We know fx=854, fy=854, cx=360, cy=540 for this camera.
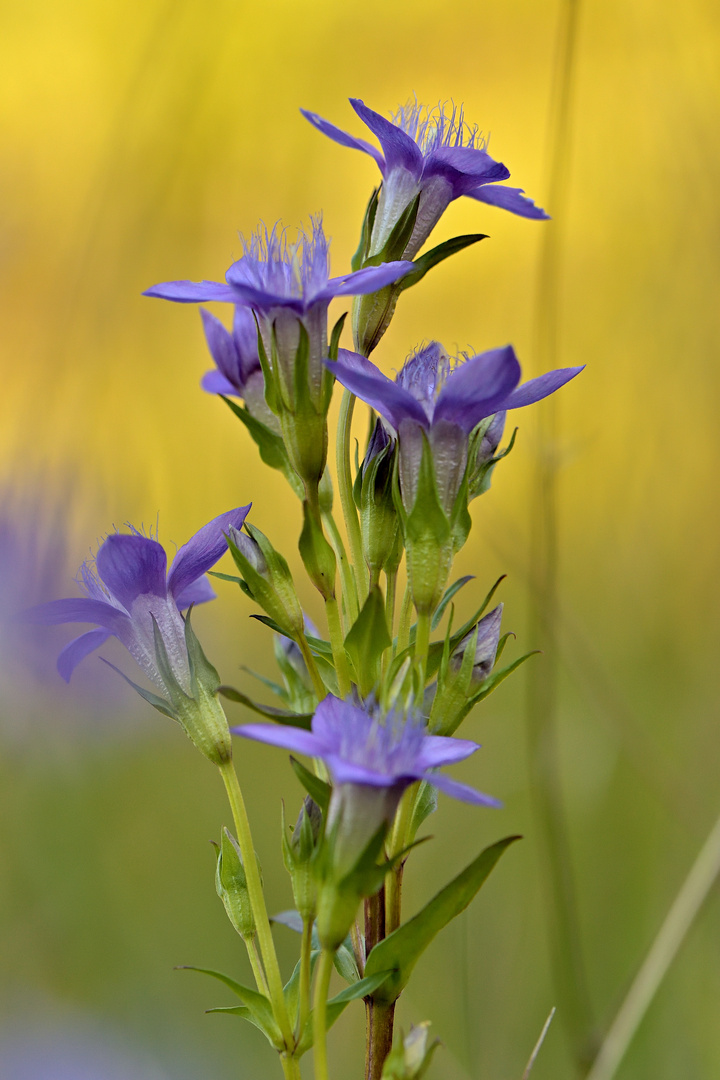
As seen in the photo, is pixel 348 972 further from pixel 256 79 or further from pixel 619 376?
pixel 256 79

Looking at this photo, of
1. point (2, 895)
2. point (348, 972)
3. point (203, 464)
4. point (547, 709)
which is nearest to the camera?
point (348, 972)

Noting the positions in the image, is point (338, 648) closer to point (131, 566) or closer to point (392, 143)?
point (131, 566)

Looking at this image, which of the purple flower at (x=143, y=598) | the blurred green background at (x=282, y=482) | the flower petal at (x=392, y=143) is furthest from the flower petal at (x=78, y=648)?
the blurred green background at (x=282, y=482)

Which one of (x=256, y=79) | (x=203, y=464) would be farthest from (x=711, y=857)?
(x=256, y=79)

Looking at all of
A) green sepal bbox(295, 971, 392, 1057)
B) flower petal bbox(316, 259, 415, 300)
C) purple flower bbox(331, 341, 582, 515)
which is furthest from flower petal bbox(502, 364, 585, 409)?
green sepal bbox(295, 971, 392, 1057)

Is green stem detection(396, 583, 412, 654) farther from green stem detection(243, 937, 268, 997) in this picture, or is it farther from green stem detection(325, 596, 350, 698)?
green stem detection(243, 937, 268, 997)
